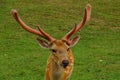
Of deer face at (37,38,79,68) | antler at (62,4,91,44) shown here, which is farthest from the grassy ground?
deer face at (37,38,79,68)

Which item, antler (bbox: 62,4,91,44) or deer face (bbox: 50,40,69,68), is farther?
antler (bbox: 62,4,91,44)

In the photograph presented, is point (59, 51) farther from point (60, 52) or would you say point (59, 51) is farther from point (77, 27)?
point (77, 27)

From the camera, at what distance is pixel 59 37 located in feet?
51.5

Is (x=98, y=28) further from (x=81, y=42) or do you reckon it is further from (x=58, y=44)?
(x=58, y=44)

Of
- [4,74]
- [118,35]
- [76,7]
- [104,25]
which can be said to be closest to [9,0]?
[76,7]

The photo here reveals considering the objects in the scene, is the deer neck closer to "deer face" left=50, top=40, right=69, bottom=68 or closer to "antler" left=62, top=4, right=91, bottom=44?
"deer face" left=50, top=40, right=69, bottom=68

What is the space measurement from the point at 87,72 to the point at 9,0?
12242mm

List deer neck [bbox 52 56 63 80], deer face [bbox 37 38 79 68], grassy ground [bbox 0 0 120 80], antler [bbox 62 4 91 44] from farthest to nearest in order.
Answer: grassy ground [bbox 0 0 120 80] → antler [bbox 62 4 91 44] → deer neck [bbox 52 56 63 80] → deer face [bbox 37 38 79 68]

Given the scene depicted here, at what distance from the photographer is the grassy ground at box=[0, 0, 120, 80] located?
1081cm

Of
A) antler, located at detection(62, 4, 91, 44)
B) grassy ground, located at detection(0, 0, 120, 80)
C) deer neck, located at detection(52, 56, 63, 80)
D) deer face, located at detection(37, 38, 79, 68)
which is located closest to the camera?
deer face, located at detection(37, 38, 79, 68)

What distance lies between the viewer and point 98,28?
17594mm

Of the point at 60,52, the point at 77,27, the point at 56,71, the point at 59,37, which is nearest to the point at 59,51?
the point at 60,52

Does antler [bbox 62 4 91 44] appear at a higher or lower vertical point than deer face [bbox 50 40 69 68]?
higher

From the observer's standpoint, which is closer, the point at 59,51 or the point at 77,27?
the point at 59,51
